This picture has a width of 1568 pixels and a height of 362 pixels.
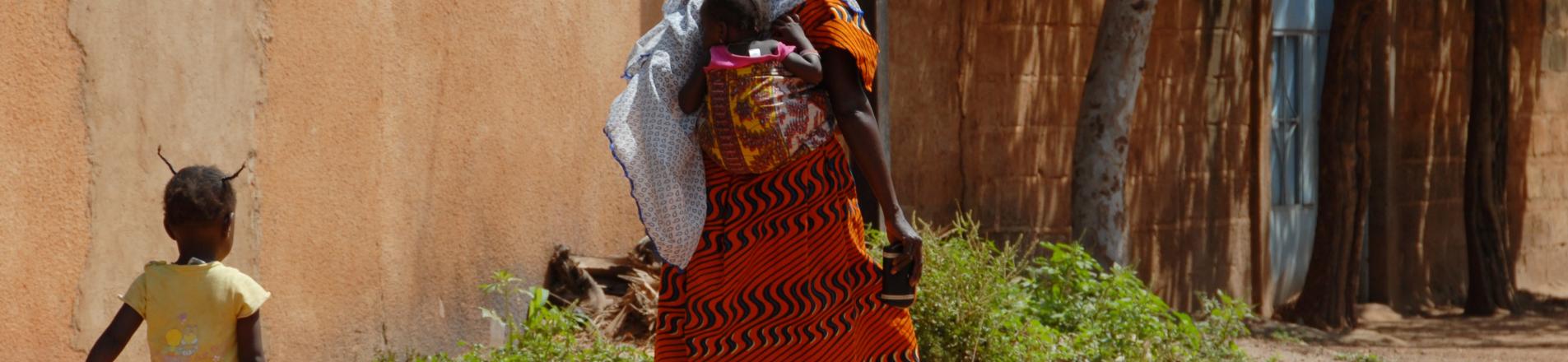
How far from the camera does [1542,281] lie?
10.3m

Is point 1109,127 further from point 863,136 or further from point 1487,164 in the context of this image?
point 1487,164

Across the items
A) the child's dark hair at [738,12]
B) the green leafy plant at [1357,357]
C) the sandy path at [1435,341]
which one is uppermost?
the child's dark hair at [738,12]

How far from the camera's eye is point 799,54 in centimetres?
329

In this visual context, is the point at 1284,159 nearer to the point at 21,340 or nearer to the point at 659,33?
the point at 659,33

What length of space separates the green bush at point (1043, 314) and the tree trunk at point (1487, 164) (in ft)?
13.2

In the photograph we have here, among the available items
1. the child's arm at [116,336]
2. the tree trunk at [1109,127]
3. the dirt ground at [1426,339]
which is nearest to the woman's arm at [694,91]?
the child's arm at [116,336]

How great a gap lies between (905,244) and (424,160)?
2184 millimetres

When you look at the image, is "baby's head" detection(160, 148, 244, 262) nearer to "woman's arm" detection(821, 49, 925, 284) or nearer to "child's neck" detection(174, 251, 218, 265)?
"child's neck" detection(174, 251, 218, 265)

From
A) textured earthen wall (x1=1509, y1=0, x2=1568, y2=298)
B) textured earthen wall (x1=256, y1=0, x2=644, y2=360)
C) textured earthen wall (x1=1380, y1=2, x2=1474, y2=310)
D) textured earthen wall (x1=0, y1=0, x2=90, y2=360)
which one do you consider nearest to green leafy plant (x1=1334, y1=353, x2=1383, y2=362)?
textured earthen wall (x1=1380, y1=2, x2=1474, y2=310)

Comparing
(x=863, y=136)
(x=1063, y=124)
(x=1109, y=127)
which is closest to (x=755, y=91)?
(x=863, y=136)

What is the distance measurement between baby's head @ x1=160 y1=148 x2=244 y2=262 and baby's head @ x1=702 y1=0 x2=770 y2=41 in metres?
1.04

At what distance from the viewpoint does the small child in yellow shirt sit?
2588 mm

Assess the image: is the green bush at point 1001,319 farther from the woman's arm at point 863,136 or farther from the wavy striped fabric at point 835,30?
the wavy striped fabric at point 835,30

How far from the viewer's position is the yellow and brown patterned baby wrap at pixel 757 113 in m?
3.25
